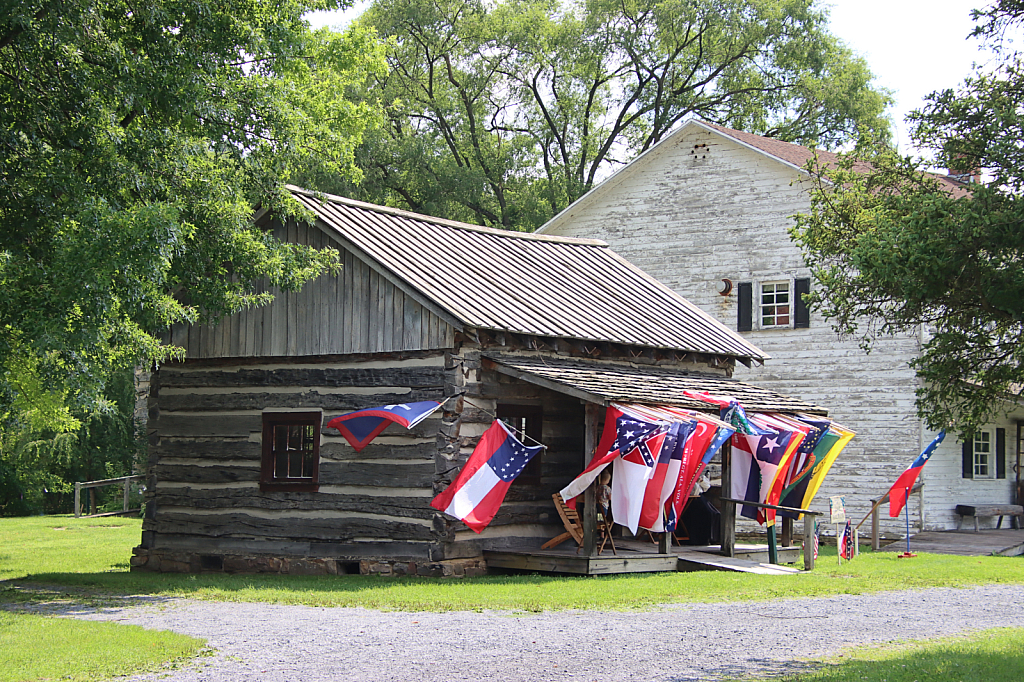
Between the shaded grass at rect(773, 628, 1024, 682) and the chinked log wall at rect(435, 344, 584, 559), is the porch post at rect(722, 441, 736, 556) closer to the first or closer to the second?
the chinked log wall at rect(435, 344, 584, 559)

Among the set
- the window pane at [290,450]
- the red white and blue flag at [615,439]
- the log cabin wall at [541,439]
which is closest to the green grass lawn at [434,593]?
the log cabin wall at [541,439]

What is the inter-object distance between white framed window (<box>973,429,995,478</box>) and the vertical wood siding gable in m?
15.7

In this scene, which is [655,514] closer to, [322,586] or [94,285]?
[322,586]

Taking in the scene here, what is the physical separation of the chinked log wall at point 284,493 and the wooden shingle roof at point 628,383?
1369 mm

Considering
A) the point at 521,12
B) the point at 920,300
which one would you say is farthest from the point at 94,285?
the point at 521,12

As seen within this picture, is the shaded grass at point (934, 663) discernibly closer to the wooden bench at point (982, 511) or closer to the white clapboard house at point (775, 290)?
the white clapboard house at point (775, 290)

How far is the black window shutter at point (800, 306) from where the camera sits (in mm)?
25781

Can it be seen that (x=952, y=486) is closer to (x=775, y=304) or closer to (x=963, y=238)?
(x=775, y=304)

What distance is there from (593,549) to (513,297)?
174 inches

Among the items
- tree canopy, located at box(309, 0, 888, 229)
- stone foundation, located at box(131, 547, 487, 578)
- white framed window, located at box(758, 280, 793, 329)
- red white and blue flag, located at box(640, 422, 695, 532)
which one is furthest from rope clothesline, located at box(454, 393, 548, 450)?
tree canopy, located at box(309, 0, 888, 229)

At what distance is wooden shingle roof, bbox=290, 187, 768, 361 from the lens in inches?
672

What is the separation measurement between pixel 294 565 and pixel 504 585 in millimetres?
4065

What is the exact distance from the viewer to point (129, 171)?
14336 millimetres

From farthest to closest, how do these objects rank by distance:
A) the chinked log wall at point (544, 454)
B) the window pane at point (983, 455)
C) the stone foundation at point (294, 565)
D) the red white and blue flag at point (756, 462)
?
the window pane at point (983, 455) < the red white and blue flag at point (756, 462) < the chinked log wall at point (544, 454) < the stone foundation at point (294, 565)
